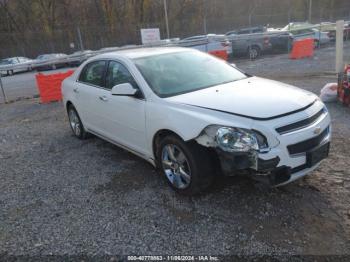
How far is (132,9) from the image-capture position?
41.5 m

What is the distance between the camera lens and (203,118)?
3365mm

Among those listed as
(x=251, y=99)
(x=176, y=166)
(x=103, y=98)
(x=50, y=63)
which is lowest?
(x=176, y=166)

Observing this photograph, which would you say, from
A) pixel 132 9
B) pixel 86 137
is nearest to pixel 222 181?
pixel 86 137

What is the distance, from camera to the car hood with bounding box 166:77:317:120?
130 inches

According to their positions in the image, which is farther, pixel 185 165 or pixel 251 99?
pixel 185 165

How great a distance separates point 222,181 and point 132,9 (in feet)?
134

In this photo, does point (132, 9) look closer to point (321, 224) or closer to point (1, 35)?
point (1, 35)

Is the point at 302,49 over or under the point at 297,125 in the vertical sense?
under

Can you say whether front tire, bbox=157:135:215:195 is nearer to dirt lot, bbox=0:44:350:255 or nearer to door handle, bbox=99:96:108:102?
dirt lot, bbox=0:44:350:255

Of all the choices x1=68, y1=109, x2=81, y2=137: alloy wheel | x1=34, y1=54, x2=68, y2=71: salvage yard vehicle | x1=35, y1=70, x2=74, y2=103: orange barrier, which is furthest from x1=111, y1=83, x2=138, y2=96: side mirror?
x1=34, y1=54, x2=68, y2=71: salvage yard vehicle

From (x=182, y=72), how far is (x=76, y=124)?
109 inches

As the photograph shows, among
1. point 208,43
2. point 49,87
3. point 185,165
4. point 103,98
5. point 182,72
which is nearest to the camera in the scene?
point 185,165

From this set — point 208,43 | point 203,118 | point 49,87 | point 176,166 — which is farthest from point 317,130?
point 208,43

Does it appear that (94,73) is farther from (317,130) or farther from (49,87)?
(49,87)
